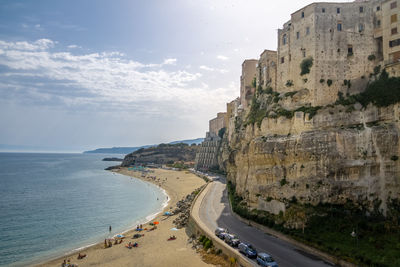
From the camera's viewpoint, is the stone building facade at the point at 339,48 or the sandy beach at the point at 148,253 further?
the stone building facade at the point at 339,48

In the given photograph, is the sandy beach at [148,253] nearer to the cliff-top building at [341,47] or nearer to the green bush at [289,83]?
the cliff-top building at [341,47]

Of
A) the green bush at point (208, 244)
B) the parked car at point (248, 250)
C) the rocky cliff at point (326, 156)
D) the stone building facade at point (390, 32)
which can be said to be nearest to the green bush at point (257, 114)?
the rocky cliff at point (326, 156)

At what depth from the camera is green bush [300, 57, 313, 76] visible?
30.6 m

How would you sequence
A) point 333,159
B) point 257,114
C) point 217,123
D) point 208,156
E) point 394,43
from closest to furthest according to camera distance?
point 333,159 → point 394,43 → point 257,114 → point 208,156 → point 217,123

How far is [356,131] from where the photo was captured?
26031mm

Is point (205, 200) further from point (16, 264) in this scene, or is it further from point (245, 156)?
point (16, 264)

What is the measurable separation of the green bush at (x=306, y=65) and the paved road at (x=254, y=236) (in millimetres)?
18120

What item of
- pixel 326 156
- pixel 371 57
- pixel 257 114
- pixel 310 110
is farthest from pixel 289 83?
pixel 326 156

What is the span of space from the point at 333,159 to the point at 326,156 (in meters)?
0.66

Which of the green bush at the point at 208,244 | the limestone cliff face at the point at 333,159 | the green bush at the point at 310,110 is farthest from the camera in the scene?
the green bush at the point at 310,110

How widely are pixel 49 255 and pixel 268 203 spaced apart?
23.5 meters

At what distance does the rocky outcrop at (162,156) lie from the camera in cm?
14175

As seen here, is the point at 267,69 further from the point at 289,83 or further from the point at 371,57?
the point at 371,57

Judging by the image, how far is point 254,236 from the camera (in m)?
25.2
